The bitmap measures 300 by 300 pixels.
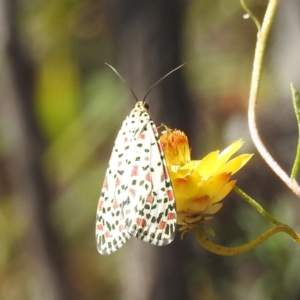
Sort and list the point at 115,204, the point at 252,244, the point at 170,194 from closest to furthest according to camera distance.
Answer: the point at 252,244
the point at 170,194
the point at 115,204

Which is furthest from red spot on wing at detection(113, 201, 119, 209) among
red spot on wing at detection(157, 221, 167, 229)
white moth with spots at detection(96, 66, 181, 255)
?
red spot on wing at detection(157, 221, 167, 229)

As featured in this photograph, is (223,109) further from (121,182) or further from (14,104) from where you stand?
(121,182)

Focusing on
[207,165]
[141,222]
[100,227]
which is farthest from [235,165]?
[100,227]

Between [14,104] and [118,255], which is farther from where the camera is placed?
[118,255]

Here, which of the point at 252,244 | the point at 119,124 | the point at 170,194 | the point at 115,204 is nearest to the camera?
the point at 252,244

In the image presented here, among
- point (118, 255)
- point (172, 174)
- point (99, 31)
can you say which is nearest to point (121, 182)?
point (172, 174)

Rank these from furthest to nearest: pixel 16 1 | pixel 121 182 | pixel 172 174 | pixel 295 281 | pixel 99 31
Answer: pixel 99 31 < pixel 295 281 < pixel 16 1 < pixel 121 182 < pixel 172 174

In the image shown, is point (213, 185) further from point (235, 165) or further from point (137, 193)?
point (137, 193)
